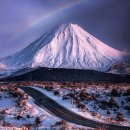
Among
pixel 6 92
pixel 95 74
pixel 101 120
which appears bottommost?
pixel 101 120

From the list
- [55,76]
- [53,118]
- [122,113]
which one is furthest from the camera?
[55,76]

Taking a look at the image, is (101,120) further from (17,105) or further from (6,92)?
(6,92)

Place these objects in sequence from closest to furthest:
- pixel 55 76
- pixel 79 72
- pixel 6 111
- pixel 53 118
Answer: pixel 53 118 → pixel 6 111 → pixel 55 76 → pixel 79 72

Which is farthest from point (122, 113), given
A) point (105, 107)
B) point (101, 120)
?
point (101, 120)

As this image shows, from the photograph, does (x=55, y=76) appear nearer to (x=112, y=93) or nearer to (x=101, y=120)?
(x=112, y=93)

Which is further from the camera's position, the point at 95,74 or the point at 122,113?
the point at 95,74

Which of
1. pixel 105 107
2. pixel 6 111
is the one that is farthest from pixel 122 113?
pixel 6 111

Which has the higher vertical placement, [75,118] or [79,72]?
[79,72]
